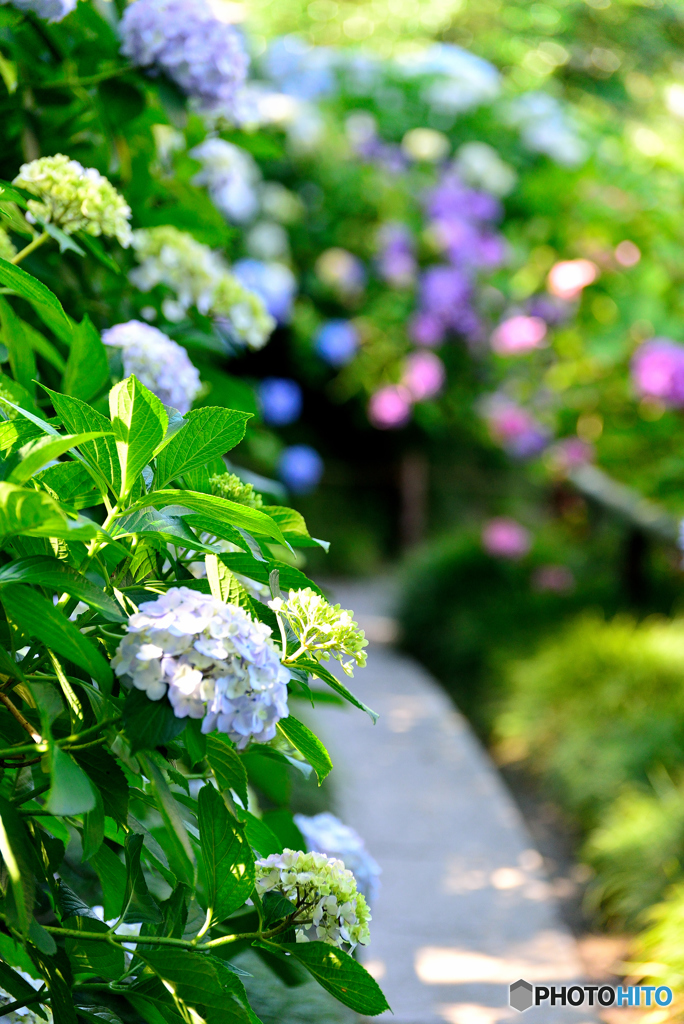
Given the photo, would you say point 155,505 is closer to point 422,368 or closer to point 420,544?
point 422,368

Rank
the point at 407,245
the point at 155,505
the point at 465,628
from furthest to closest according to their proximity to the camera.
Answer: the point at 407,245, the point at 465,628, the point at 155,505

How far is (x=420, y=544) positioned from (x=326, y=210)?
82.7 inches

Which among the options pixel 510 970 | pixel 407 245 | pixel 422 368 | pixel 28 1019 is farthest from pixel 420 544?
pixel 28 1019

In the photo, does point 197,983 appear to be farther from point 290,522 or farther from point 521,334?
point 521,334

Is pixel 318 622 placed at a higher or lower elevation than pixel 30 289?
lower

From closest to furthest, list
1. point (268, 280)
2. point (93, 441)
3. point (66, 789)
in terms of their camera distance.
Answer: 1. point (66, 789)
2. point (93, 441)
3. point (268, 280)

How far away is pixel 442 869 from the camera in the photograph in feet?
7.71

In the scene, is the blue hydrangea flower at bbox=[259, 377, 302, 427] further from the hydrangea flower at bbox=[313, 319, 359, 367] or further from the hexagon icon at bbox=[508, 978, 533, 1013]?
the hexagon icon at bbox=[508, 978, 533, 1013]

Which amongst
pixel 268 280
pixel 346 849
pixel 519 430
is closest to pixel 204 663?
pixel 346 849

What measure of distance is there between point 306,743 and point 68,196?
1.79 ft

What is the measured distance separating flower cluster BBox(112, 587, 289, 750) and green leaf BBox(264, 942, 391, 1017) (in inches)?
7.3

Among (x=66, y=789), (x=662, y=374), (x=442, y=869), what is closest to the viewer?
(x=66, y=789)

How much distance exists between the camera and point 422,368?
4.45m

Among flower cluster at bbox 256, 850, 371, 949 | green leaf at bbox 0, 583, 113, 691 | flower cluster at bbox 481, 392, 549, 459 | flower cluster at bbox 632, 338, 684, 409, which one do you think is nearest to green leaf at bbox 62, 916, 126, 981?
flower cluster at bbox 256, 850, 371, 949
